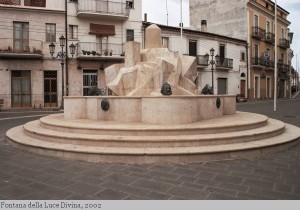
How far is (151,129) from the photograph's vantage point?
6.19 m

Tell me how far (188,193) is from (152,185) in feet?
1.94

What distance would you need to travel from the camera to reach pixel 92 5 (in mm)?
22312

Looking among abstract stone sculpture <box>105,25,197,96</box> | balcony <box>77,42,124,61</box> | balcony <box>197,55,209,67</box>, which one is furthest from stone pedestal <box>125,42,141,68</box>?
balcony <box>197,55,209,67</box>

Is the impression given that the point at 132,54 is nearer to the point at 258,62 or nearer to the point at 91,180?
the point at 91,180

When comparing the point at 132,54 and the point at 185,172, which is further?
the point at 132,54

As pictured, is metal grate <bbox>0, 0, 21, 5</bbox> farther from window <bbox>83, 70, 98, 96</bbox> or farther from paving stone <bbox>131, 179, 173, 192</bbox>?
paving stone <bbox>131, 179, 173, 192</bbox>

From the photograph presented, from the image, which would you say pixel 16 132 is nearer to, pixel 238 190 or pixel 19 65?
pixel 238 190

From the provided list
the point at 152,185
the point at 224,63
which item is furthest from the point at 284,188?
the point at 224,63

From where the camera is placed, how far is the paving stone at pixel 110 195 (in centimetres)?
375

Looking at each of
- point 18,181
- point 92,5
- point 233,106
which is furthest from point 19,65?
point 18,181

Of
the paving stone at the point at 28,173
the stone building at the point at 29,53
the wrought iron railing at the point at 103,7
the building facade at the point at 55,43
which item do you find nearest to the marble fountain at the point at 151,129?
the paving stone at the point at 28,173

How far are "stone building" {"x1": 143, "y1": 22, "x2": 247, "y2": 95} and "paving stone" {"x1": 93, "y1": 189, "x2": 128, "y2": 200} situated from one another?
22.4m

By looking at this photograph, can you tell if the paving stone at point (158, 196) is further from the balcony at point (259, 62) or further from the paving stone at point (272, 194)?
the balcony at point (259, 62)

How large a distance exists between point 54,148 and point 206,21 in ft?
106
